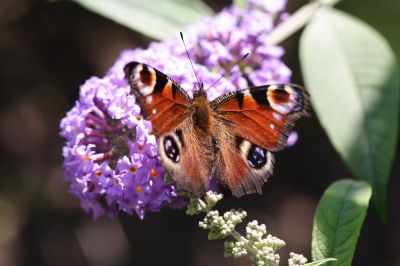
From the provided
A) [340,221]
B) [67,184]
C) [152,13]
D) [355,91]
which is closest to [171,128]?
[340,221]

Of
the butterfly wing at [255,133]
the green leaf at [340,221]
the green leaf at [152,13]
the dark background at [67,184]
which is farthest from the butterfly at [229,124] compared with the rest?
the dark background at [67,184]

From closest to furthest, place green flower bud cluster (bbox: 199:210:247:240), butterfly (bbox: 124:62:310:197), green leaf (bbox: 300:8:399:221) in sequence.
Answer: green flower bud cluster (bbox: 199:210:247:240), butterfly (bbox: 124:62:310:197), green leaf (bbox: 300:8:399:221)

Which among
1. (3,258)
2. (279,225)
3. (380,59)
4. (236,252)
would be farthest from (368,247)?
(3,258)

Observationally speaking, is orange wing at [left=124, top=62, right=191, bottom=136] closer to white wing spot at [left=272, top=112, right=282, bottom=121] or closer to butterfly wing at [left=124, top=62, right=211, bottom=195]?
butterfly wing at [left=124, top=62, right=211, bottom=195]

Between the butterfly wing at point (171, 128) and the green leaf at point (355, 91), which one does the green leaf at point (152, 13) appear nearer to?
the green leaf at point (355, 91)

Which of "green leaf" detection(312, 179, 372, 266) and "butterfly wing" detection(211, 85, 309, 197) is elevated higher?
"butterfly wing" detection(211, 85, 309, 197)

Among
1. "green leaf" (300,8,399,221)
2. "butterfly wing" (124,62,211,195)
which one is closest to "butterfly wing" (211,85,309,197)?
"butterfly wing" (124,62,211,195)

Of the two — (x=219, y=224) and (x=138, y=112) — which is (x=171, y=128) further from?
(x=219, y=224)

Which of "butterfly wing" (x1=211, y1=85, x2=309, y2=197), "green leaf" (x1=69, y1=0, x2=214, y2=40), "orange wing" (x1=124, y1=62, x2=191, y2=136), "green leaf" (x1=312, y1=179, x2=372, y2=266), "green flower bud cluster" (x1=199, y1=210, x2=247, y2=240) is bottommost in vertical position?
"green leaf" (x1=312, y1=179, x2=372, y2=266)
